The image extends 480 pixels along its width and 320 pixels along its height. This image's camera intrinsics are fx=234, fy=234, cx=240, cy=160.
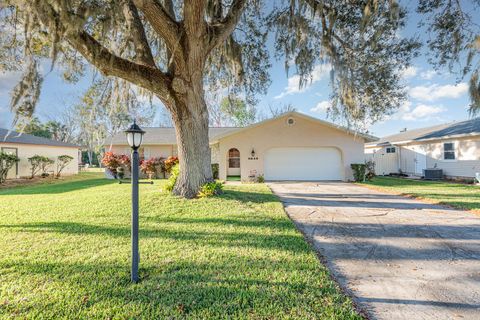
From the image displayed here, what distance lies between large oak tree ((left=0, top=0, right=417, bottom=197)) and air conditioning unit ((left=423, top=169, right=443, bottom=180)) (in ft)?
24.3

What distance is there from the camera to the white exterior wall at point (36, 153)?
15.8m

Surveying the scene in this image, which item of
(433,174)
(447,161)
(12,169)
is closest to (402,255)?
(433,174)

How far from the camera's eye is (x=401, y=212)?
6.10 metres

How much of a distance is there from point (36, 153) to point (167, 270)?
19886 mm

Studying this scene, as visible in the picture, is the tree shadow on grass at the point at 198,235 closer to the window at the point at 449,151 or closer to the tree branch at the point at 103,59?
the tree branch at the point at 103,59

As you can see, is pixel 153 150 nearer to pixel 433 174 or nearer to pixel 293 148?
pixel 293 148

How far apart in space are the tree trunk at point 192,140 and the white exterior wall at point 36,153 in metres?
15.3

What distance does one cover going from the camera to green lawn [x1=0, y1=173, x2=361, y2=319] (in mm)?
2221

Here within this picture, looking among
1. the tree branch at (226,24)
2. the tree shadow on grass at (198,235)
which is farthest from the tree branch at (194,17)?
the tree shadow on grass at (198,235)

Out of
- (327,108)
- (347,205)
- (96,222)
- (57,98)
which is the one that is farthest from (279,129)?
(57,98)

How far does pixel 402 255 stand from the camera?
350 centimetres

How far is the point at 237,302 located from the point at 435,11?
901 centimetres

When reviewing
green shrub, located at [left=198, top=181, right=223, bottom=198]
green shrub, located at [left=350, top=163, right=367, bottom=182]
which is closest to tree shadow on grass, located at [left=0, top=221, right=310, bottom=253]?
green shrub, located at [left=198, top=181, right=223, bottom=198]

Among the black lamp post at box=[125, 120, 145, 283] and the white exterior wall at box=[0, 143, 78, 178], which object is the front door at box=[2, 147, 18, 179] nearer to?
the white exterior wall at box=[0, 143, 78, 178]
